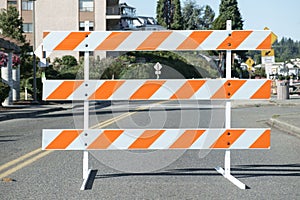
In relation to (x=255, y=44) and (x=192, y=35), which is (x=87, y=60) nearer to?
(x=192, y=35)

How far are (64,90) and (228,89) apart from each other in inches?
83.5

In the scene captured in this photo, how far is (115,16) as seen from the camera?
197 feet

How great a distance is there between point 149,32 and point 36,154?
3.66 m

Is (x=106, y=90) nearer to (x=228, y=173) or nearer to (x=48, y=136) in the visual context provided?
(x=48, y=136)

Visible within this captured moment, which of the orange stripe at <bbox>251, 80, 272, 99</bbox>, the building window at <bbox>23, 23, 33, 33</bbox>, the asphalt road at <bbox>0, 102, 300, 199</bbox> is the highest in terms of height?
the building window at <bbox>23, 23, 33, 33</bbox>

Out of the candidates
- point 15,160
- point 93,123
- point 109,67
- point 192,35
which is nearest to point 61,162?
point 15,160

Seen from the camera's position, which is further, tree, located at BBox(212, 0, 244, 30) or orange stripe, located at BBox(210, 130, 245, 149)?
tree, located at BBox(212, 0, 244, 30)

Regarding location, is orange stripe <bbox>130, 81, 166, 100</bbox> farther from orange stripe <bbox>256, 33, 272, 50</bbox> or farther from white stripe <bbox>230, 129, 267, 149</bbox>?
orange stripe <bbox>256, 33, 272, 50</bbox>

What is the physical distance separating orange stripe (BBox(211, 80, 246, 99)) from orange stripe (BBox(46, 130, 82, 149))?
185 centimetres

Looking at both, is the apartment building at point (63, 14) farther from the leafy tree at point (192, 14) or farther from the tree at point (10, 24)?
the leafy tree at point (192, 14)

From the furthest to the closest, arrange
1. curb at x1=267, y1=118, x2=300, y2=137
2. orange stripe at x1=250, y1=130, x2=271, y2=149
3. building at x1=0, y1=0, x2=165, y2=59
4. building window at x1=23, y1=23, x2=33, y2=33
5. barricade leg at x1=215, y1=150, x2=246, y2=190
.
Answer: building window at x1=23, y1=23, x2=33, y2=33 < building at x1=0, y1=0, x2=165, y2=59 < curb at x1=267, y1=118, x2=300, y2=137 < orange stripe at x1=250, y1=130, x2=271, y2=149 < barricade leg at x1=215, y1=150, x2=246, y2=190

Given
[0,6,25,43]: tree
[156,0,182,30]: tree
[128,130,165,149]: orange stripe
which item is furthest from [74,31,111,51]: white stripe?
[156,0,182,30]: tree

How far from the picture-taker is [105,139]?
709cm

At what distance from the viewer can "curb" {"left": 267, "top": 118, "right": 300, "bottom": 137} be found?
13637mm
